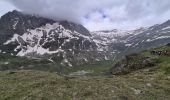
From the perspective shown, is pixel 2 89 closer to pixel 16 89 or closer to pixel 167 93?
pixel 16 89

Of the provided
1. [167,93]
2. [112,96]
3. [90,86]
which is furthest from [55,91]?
[167,93]

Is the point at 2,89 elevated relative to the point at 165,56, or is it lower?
lower

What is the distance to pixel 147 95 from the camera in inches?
1425

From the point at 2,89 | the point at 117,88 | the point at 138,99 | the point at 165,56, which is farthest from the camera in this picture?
the point at 165,56

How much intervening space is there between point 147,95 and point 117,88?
13.2ft

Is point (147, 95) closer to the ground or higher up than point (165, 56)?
closer to the ground

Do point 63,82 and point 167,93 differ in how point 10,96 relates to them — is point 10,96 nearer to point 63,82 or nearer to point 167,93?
point 63,82

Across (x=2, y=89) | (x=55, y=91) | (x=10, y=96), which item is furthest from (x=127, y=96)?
(x=2, y=89)

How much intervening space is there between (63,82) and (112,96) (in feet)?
29.8

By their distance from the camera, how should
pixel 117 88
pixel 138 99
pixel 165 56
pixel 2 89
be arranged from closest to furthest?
pixel 138 99 → pixel 117 88 → pixel 2 89 → pixel 165 56

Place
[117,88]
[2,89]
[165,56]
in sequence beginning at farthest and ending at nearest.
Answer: [165,56]
[2,89]
[117,88]

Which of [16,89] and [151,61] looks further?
[151,61]

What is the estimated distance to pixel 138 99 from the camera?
112 ft

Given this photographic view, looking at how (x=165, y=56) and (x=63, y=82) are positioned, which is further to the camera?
(x=165, y=56)
